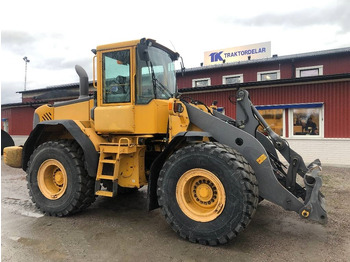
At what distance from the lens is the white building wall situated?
10.6 m

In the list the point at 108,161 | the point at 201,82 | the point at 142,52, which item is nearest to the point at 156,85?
the point at 142,52

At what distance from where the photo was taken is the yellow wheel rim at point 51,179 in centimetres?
473

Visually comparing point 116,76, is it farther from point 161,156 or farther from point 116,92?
point 161,156

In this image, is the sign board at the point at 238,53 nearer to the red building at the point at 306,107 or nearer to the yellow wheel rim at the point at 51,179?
the red building at the point at 306,107

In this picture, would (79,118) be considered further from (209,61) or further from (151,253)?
(209,61)

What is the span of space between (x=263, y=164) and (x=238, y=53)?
61.6 ft

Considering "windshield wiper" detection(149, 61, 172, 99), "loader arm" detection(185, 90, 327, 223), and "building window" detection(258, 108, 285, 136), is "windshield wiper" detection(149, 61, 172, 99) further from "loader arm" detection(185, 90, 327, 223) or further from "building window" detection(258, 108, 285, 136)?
"building window" detection(258, 108, 285, 136)

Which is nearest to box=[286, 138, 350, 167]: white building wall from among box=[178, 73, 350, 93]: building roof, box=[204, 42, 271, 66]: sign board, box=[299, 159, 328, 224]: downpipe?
box=[178, 73, 350, 93]: building roof

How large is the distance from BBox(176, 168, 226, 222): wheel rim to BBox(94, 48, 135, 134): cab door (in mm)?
1239

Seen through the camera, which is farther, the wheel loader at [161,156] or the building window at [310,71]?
the building window at [310,71]

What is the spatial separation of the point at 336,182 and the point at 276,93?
196 inches

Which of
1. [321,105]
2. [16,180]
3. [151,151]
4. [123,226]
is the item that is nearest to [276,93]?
[321,105]

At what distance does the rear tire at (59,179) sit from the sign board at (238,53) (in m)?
16.8

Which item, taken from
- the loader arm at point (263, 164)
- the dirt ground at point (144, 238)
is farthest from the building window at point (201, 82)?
the loader arm at point (263, 164)
